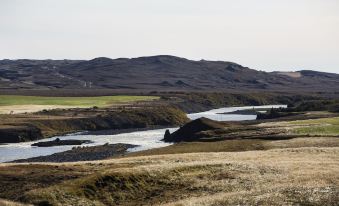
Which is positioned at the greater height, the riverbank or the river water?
the riverbank

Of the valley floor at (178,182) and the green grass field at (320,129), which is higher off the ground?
the green grass field at (320,129)

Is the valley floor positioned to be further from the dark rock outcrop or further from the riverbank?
the riverbank

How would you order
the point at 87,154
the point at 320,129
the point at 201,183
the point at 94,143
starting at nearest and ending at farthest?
the point at 201,183 < the point at 87,154 < the point at 320,129 < the point at 94,143

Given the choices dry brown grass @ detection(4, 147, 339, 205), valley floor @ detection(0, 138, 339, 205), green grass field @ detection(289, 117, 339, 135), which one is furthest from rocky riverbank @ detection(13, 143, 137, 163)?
green grass field @ detection(289, 117, 339, 135)

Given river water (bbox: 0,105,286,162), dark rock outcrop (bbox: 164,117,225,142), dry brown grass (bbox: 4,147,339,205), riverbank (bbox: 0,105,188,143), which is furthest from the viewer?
riverbank (bbox: 0,105,188,143)

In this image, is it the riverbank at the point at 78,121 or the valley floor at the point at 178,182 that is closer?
the valley floor at the point at 178,182

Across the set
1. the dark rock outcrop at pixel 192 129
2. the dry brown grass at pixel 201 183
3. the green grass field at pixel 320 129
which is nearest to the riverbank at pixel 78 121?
the dark rock outcrop at pixel 192 129

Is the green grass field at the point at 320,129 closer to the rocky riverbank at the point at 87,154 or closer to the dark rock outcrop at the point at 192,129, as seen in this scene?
the dark rock outcrop at the point at 192,129

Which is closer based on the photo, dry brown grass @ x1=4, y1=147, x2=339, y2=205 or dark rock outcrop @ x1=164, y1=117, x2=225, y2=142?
dry brown grass @ x1=4, y1=147, x2=339, y2=205

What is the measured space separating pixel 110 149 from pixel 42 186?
50734mm

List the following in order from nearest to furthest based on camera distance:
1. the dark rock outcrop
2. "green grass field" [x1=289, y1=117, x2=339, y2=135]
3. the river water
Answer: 1. "green grass field" [x1=289, y1=117, x2=339, y2=135]
2. the river water
3. the dark rock outcrop

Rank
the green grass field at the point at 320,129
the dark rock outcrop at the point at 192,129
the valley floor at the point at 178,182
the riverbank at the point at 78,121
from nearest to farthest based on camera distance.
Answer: the valley floor at the point at 178,182 → the green grass field at the point at 320,129 → the dark rock outcrop at the point at 192,129 → the riverbank at the point at 78,121

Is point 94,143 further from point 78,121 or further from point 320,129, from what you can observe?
point 320,129

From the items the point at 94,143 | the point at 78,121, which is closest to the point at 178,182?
the point at 94,143
